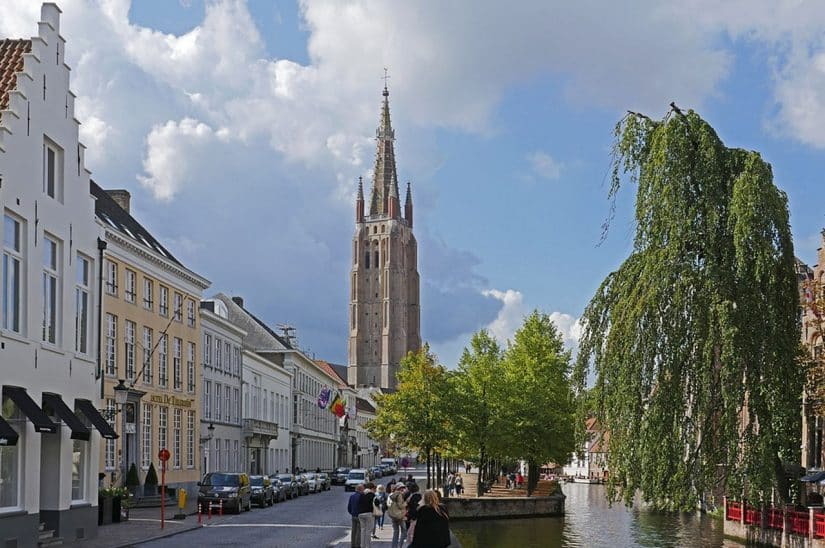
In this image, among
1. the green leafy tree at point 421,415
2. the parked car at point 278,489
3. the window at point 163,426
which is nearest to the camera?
the window at point 163,426

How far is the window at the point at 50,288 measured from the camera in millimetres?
28328

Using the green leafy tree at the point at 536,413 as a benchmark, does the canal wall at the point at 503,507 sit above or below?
below

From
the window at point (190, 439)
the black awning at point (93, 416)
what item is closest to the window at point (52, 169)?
the black awning at point (93, 416)

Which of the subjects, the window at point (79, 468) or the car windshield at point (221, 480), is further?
the car windshield at point (221, 480)

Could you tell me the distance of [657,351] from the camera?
1216 inches

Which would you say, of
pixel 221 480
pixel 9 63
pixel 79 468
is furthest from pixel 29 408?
pixel 221 480

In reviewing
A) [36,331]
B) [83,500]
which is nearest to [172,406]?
[83,500]

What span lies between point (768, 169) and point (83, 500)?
19.5m

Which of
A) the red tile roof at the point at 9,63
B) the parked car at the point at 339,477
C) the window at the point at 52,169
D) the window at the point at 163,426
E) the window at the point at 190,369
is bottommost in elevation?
the parked car at the point at 339,477

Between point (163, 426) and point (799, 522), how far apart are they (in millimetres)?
33267

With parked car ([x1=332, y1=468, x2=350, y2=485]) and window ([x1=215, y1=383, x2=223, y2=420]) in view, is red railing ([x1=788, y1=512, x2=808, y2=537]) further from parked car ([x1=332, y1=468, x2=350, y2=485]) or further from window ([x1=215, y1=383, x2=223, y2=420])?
parked car ([x1=332, y1=468, x2=350, y2=485])

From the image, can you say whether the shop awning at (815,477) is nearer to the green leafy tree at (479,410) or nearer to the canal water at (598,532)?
the canal water at (598,532)

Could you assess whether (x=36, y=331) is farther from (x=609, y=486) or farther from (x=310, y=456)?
(x=310, y=456)

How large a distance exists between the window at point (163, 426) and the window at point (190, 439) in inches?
152
